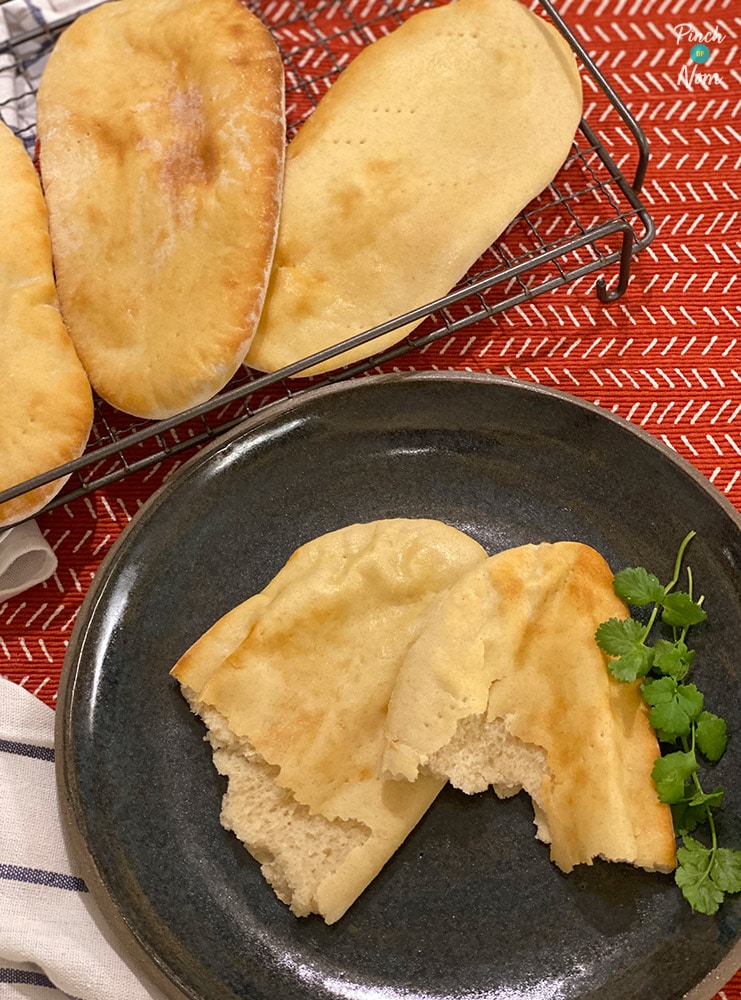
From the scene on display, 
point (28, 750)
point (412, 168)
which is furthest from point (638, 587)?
point (28, 750)

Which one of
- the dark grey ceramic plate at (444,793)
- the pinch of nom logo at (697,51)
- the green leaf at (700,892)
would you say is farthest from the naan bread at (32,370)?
the pinch of nom logo at (697,51)

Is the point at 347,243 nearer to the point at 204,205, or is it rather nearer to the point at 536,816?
the point at 204,205

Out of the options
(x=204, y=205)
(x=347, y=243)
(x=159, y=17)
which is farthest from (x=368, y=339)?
(x=159, y=17)

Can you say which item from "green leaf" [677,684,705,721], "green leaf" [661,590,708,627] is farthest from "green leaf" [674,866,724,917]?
"green leaf" [661,590,708,627]

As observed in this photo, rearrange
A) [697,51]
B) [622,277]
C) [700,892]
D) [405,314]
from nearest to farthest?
Result: [700,892] → [405,314] → [622,277] → [697,51]

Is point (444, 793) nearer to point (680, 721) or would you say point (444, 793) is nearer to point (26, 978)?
point (680, 721)
